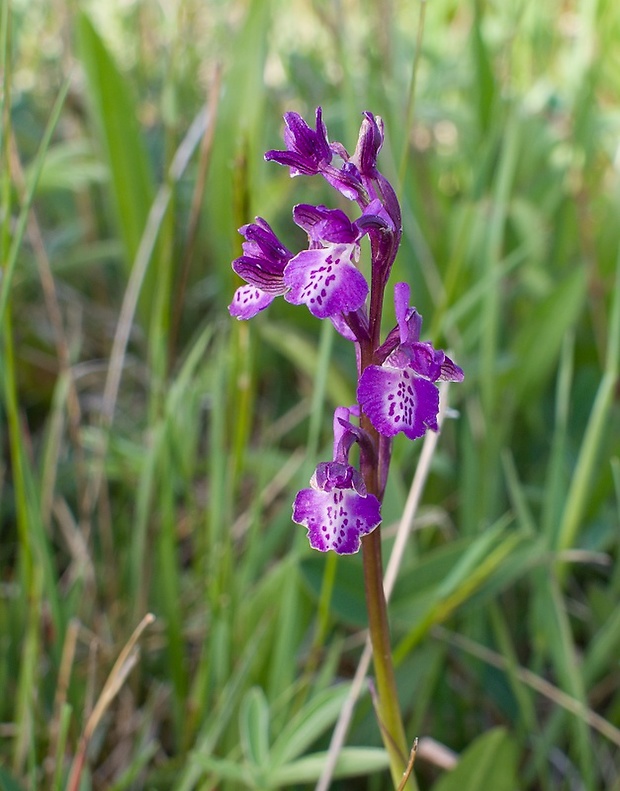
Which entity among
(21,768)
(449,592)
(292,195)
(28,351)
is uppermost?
(292,195)

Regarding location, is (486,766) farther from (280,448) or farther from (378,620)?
(280,448)

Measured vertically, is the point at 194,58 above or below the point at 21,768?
above

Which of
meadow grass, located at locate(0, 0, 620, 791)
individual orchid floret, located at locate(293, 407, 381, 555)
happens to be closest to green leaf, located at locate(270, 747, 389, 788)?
meadow grass, located at locate(0, 0, 620, 791)

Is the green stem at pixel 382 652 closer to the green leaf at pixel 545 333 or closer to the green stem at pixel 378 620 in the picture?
the green stem at pixel 378 620

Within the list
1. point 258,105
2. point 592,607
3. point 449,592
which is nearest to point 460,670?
point 592,607

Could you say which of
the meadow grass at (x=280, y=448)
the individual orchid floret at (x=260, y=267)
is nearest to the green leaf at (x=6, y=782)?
the meadow grass at (x=280, y=448)

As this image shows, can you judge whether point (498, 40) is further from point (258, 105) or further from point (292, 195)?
point (258, 105)
